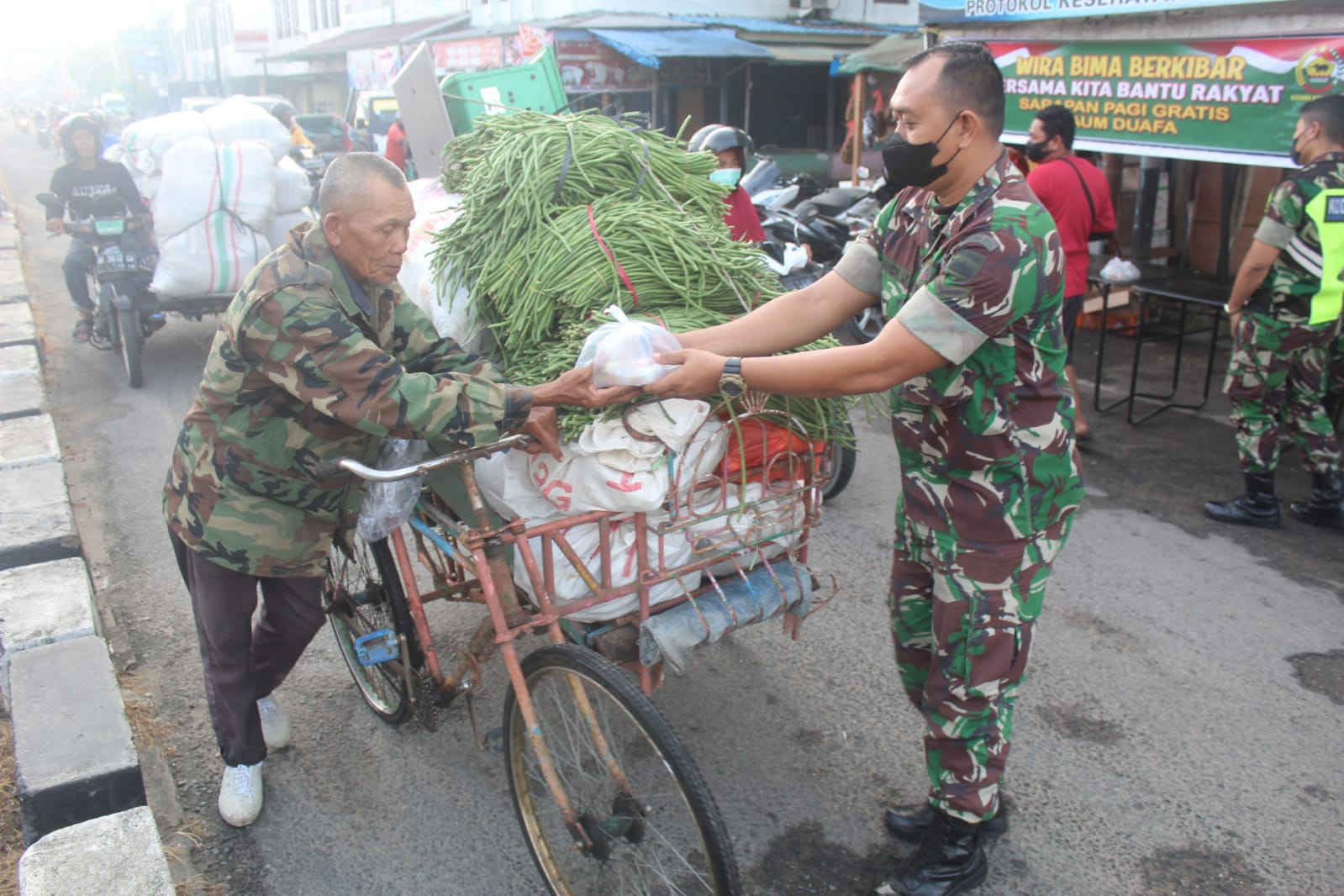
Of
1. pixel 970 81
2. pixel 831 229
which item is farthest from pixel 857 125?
pixel 970 81

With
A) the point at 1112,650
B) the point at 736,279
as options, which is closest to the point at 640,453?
the point at 736,279

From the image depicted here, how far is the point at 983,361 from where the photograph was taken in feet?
6.78

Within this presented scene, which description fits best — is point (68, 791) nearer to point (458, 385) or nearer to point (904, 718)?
point (458, 385)

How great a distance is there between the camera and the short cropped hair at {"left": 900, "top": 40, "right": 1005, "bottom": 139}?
6.50 ft

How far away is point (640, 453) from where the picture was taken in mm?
2209

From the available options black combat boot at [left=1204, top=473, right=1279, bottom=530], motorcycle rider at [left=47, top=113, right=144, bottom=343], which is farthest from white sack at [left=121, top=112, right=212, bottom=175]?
A: black combat boot at [left=1204, top=473, right=1279, bottom=530]

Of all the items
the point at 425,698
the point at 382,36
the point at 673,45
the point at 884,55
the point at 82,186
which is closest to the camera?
the point at 425,698

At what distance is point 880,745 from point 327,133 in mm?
22945

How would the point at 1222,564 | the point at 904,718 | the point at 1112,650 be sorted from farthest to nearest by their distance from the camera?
the point at 1222,564
the point at 1112,650
the point at 904,718

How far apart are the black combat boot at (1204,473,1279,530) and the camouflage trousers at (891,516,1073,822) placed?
279cm

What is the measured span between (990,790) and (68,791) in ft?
7.89

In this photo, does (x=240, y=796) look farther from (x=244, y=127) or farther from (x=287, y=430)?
(x=244, y=127)

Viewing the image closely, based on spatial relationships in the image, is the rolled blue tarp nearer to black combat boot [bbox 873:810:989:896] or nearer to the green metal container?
black combat boot [bbox 873:810:989:896]

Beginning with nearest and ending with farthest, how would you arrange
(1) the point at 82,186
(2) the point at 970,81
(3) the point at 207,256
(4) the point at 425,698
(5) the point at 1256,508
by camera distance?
(2) the point at 970,81, (4) the point at 425,698, (5) the point at 1256,508, (3) the point at 207,256, (1) the point at 82,186
